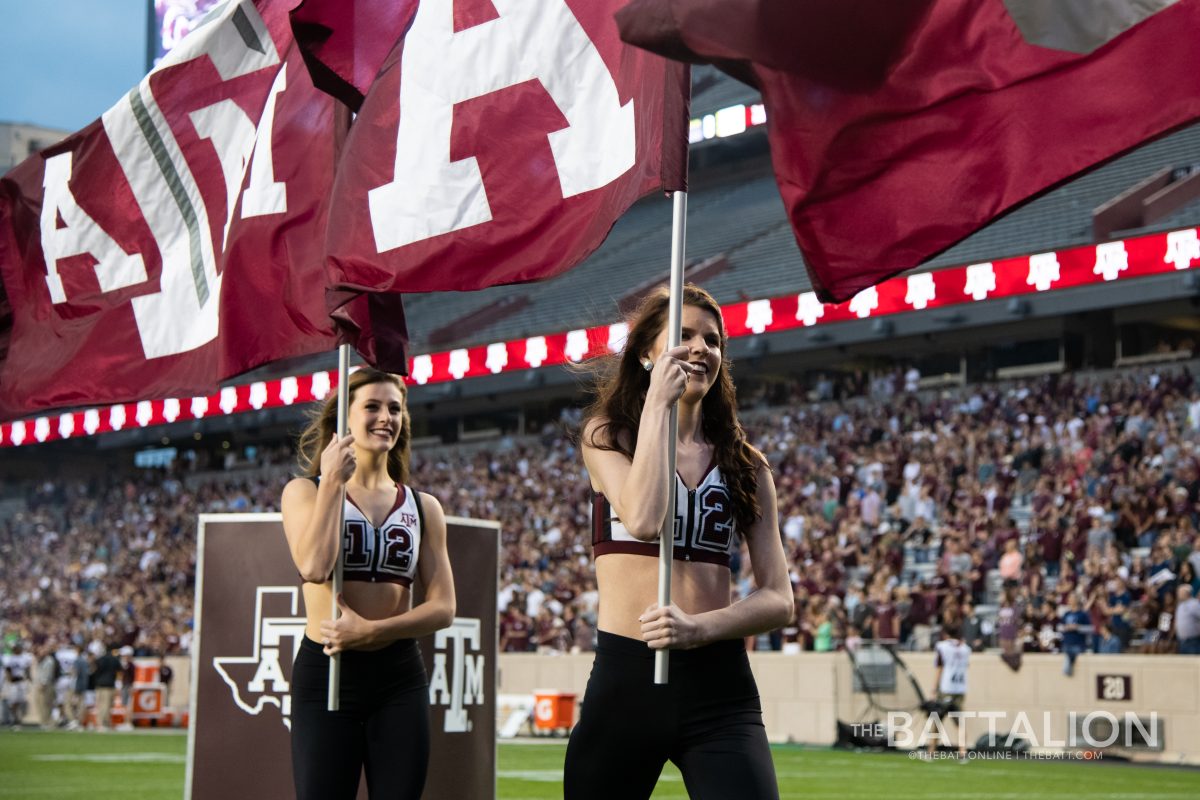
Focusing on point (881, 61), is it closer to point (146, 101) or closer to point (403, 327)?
point (403, 327)

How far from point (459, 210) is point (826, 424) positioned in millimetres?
23090

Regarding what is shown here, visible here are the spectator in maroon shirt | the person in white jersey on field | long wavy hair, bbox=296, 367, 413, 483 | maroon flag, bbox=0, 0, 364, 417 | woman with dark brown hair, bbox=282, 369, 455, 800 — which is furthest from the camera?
the spectator in maroon shirt

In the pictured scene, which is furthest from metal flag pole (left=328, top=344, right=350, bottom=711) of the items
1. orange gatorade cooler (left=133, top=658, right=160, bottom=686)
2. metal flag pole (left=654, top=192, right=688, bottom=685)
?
orange gatorade cooler (left=133, top=658, right=160, bottom=686)

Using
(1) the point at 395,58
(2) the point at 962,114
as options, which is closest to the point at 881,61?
(2) the point at 962,114

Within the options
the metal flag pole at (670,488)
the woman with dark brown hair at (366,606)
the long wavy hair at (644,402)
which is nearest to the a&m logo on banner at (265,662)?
the woman with dark brown hair at (366,606)

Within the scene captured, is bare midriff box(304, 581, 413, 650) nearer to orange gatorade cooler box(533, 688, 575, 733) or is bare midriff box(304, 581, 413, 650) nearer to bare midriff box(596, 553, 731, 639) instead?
bare midriff box(596, 553, 731, 639)

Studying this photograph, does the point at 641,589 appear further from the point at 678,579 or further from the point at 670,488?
the point at 670,488

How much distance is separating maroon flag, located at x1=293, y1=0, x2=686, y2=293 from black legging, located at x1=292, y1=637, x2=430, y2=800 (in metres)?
1.28

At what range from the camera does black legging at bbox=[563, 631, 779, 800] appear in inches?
150

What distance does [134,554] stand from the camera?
37.6 m

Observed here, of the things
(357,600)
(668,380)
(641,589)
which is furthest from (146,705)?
(668,380)

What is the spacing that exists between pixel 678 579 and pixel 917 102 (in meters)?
1.36

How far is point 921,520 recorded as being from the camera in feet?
73.0

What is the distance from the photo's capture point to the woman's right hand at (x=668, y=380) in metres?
3.76
